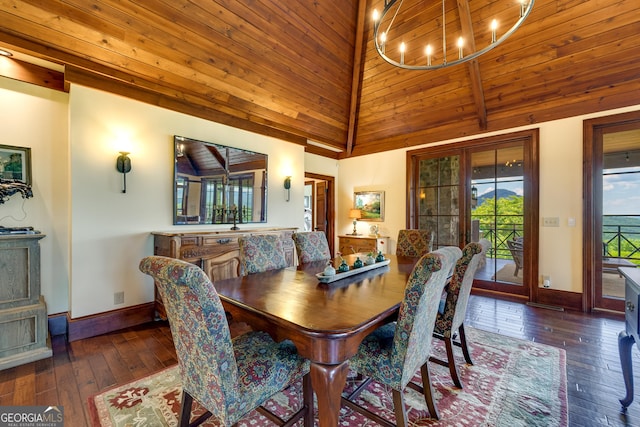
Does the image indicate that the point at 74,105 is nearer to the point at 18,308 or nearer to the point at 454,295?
the point at 18,308

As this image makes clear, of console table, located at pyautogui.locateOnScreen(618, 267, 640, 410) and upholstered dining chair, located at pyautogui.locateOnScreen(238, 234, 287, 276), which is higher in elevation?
upholstered dining chair, located at pyautogui.locateOnScreen(238, 234, 287, 276)

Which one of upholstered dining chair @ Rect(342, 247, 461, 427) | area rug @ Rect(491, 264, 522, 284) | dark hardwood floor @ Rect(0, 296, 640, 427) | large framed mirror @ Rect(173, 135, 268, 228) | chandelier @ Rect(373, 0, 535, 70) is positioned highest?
chandelier @ Rect(373, 0, 535, 70)

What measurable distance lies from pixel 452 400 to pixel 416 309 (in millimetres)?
1045

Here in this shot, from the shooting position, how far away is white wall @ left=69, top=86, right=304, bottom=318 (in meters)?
2.75

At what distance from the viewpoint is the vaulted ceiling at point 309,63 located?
2582 millimetres

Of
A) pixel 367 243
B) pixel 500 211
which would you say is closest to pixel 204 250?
pixel 367 243

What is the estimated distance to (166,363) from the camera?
7.59 feet

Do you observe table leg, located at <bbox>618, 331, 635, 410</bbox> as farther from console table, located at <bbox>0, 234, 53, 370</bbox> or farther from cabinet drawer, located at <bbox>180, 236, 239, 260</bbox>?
console table, located at <bbox>0, 234, 53, 370</bbox>

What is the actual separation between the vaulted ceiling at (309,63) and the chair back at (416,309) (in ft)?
10.8

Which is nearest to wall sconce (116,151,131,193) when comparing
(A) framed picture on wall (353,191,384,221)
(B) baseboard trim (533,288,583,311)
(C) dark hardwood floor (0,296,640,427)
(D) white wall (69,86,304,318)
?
(D) white wall (69,86,304,318)

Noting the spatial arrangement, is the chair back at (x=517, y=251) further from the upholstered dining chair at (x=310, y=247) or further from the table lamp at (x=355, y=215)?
the upholstered dining chair at (x=310, y=247)

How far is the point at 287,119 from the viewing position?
4.50m

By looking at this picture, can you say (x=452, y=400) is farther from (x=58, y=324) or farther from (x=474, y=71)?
(x=474, y=71)

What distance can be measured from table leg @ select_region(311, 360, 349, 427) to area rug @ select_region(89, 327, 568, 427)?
58cm
